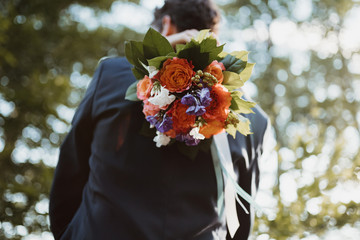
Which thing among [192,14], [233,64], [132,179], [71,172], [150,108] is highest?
[192,14]

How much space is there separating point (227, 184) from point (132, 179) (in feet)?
1.27

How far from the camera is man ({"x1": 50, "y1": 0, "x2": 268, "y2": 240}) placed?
4.32 ft

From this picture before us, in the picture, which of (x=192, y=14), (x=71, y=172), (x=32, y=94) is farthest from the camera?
(x=32, y=94)

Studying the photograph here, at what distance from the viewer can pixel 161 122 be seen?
1.30 metres

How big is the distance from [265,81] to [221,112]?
12.4 meters

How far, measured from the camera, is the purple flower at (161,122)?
4.22ft

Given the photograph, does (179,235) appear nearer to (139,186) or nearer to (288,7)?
(139,186)

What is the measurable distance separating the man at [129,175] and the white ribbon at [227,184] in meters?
0.06

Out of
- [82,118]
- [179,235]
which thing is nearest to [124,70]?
[82,118]

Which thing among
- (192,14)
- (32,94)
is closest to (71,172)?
(192,14)

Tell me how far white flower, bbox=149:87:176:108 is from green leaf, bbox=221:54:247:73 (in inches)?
10.5

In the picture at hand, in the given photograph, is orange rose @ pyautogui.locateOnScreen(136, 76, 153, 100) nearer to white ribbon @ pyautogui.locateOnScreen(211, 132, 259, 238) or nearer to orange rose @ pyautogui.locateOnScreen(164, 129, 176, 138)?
orange rose @ pyautogui.locateOnScreen(164, 129, 176, 138)

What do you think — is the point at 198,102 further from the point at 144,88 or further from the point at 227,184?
the point at 227,184

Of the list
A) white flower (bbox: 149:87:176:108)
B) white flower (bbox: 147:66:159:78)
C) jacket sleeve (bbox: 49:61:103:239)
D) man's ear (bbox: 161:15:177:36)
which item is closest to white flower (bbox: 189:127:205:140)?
white flower (bbox: 149:87:176:108)
